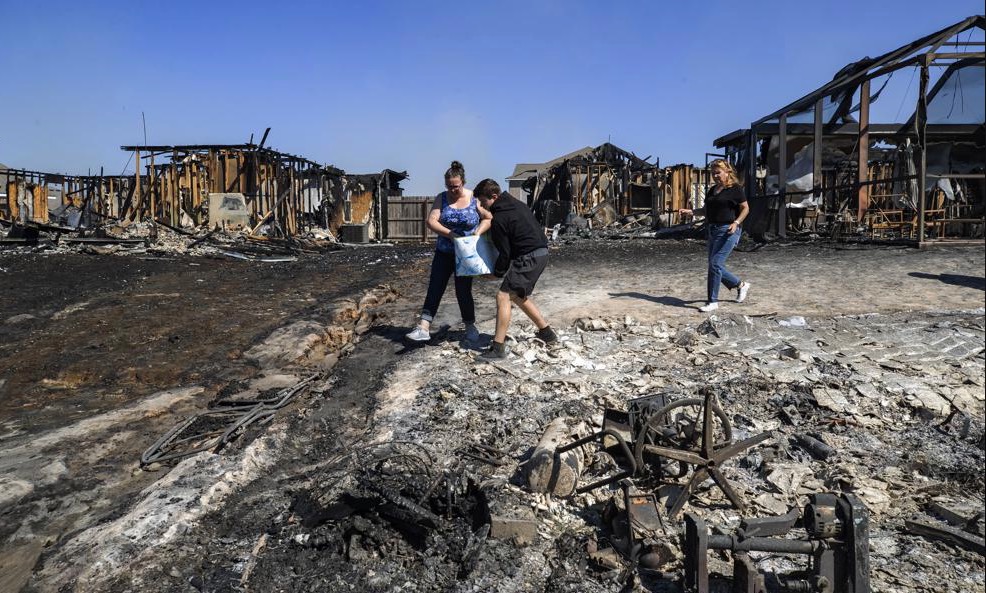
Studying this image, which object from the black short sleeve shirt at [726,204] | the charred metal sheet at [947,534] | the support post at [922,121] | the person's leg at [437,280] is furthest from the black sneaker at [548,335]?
the support post at [922,121]

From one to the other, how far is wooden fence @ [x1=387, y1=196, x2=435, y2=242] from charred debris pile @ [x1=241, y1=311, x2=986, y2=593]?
63.7 ft

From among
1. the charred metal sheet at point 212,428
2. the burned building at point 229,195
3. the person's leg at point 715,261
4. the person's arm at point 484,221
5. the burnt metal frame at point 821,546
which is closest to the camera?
the burnt metal frame at point 821,546

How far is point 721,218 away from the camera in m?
6.28

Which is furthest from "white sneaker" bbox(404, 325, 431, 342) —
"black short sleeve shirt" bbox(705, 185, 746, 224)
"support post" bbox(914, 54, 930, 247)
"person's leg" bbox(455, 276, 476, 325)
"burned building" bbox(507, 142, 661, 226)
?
"burned building" bbox(507, 142, 661, 226)

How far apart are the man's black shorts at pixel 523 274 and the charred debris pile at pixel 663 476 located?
56cm

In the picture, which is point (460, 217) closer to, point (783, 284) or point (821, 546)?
point (821, 546)

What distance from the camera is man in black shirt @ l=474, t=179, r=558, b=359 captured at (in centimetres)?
527

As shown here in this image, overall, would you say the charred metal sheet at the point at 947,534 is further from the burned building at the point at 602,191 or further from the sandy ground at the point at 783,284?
the burned building at the point at 602,191

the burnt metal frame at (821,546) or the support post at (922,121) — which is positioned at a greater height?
the support post at (922,121)

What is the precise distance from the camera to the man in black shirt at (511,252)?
5273mm

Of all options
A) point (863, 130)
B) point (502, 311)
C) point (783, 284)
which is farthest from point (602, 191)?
point (502, 311)

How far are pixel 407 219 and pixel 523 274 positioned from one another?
1991cm

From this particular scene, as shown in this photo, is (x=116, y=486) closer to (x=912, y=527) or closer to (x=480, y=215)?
(x=480, y=215)

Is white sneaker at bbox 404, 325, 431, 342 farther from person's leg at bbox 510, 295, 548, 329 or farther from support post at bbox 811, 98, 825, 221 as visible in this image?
support post at bbox 811, 98, 825, 221
